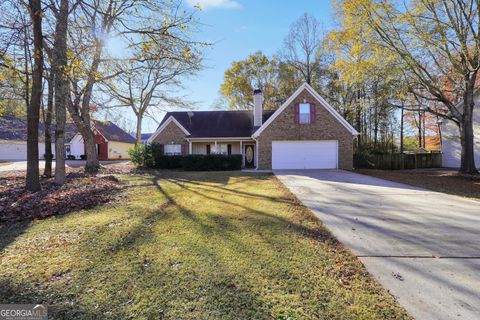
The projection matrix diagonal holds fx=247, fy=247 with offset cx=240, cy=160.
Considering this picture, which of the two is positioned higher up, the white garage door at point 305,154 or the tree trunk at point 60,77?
the tree trunk at point 60,77

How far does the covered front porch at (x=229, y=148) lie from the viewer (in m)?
22.2

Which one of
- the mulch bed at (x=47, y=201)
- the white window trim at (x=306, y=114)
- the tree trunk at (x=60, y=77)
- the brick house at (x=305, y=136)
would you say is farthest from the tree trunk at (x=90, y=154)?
the white window trim at (x=306, y=114)

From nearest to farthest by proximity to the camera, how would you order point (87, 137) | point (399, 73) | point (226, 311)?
point (226, 311)
point (399, 73)
point (87, 137)

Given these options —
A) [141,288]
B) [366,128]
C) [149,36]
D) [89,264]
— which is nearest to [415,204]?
[141,288]

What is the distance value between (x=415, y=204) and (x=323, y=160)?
35.2ft

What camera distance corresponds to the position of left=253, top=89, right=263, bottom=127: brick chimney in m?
20.5

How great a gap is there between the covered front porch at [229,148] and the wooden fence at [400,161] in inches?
383

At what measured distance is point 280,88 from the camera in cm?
3072

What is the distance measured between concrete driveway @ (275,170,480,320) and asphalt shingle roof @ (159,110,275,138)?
14.9 m

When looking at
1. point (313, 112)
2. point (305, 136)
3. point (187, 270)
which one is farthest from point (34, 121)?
point (313, 112)

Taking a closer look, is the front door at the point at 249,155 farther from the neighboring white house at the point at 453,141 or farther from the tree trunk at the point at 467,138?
the neighboring white house at the point at 453,141

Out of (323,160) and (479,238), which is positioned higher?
(323,160)

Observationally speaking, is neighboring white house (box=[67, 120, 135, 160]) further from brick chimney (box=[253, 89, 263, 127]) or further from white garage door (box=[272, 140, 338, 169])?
white garage door (box=[272, 140, 338, 169])

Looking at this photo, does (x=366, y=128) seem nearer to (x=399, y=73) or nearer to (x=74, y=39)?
(x=399, y=73)
